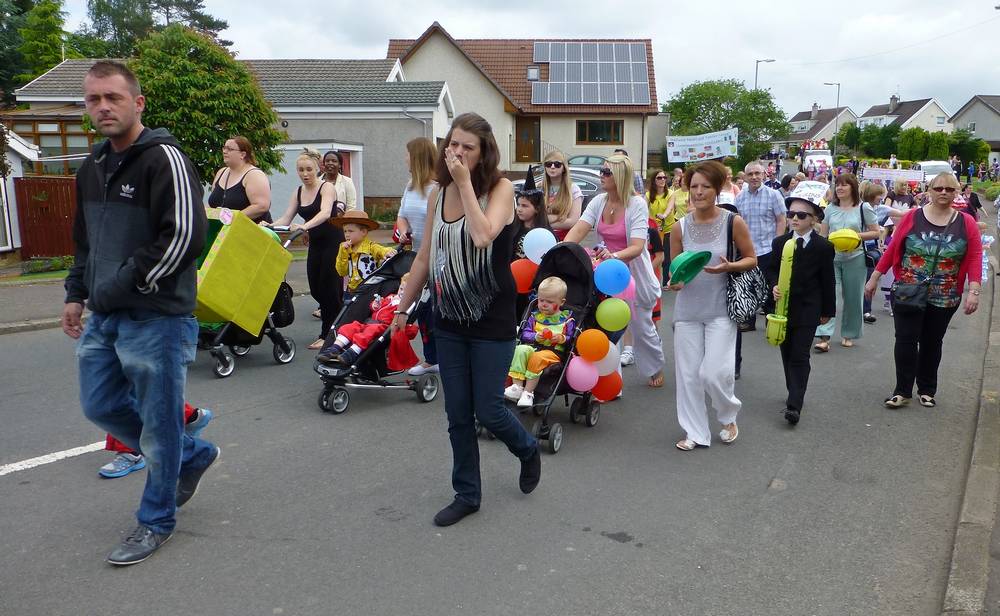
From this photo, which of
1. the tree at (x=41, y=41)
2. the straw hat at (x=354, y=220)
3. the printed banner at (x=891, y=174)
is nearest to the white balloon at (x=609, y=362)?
the straw hat at (x=354, y=220)

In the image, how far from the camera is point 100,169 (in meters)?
3.65

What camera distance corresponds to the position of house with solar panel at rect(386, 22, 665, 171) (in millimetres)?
40906

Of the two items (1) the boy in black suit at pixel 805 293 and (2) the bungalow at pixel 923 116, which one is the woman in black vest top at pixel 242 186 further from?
(2) the bungalow at pixel 923 116

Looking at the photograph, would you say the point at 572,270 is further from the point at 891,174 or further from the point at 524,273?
the point at 891,174

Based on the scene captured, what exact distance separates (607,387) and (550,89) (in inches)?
1570

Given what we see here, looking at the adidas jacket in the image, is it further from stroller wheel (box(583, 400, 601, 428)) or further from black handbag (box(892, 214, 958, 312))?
black handbag (box(892, 214, 958, 312))

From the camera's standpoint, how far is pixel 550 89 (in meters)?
44.0

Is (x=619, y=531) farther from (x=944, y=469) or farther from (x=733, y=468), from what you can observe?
(x=944, y=469)

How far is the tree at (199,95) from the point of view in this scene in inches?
610

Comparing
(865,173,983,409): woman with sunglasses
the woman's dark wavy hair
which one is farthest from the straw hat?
(865,173,983,409): woman with sunglasses

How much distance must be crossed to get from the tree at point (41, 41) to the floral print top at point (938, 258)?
4431 centimetres

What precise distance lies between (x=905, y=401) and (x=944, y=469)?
156cm

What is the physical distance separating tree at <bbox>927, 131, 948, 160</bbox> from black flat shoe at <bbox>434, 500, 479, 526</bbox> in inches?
2624

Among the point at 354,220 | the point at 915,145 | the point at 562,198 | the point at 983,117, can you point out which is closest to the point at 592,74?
the point at 915,145
